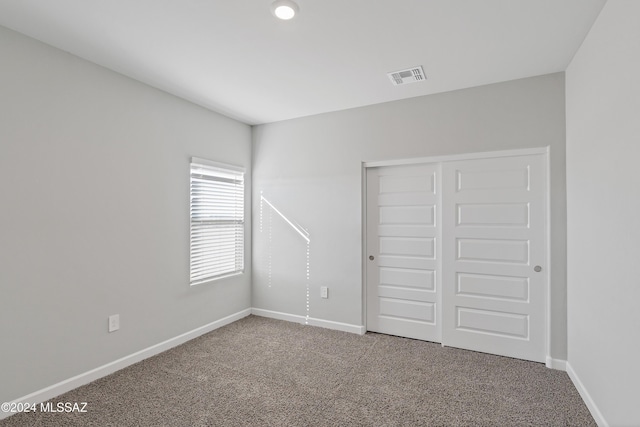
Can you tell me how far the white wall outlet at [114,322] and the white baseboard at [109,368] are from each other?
290mm

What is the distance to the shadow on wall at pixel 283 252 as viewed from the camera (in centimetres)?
412

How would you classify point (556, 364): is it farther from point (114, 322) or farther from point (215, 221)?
point (114, 322)

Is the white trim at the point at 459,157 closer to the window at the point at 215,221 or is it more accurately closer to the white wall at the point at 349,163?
the white wall at the point at 349,163

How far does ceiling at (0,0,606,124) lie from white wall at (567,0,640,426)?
350 mm

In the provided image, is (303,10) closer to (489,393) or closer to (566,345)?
(489,393)

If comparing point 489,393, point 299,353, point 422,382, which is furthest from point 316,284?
point 489,393

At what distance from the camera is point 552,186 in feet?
9.53

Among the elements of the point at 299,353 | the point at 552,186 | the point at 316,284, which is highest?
the point at 552,186

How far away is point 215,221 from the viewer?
12.9ft

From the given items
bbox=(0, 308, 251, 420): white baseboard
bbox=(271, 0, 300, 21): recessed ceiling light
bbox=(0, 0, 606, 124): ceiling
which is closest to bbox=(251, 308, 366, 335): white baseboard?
bbox=(0, 308, 251, 420): white baseboard

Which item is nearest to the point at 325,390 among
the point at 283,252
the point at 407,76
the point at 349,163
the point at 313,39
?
the point at 283,252

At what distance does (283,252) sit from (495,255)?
2.48m

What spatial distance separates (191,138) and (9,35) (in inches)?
63.4

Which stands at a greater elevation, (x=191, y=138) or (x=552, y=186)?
(x=191, y=138)
